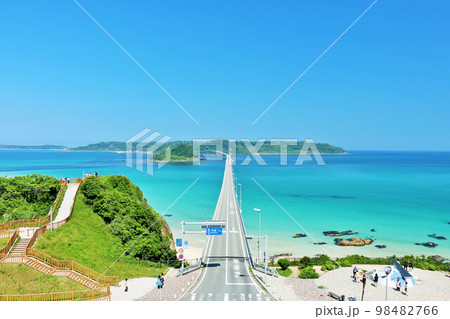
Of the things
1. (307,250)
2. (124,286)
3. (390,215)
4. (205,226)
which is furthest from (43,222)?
(390,215)

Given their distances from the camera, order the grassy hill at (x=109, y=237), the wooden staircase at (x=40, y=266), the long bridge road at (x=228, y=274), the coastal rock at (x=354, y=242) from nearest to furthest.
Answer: the wooden staircase at (x=40, y=266)
the long bridge road at (x=228, y=274)
the grassy hill at (x=109, y=237)
the coastal rock at (x=354, y=242)

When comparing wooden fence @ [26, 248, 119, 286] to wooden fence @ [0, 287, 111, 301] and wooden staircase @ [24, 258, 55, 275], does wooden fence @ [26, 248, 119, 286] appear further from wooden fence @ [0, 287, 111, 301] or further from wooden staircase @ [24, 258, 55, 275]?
wooden fence @ [0, 287, 111, 301]

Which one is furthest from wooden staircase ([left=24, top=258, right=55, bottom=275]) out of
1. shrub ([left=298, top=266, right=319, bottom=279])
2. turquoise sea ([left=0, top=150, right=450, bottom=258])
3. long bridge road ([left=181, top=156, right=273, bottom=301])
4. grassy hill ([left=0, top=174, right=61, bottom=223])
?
turquoise sea ([left=0, top=150, right=450, bottom=258])

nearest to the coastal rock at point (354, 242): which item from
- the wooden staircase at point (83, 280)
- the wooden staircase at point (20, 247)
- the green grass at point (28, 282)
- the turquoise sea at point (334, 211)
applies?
the turquoise sea at point (334, 211)

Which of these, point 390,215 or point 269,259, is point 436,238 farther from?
point 269,259

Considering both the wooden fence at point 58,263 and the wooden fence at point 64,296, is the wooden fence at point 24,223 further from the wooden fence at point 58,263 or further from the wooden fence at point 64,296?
the wooden fence at point 64,296

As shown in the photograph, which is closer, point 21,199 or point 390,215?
point 21,199
